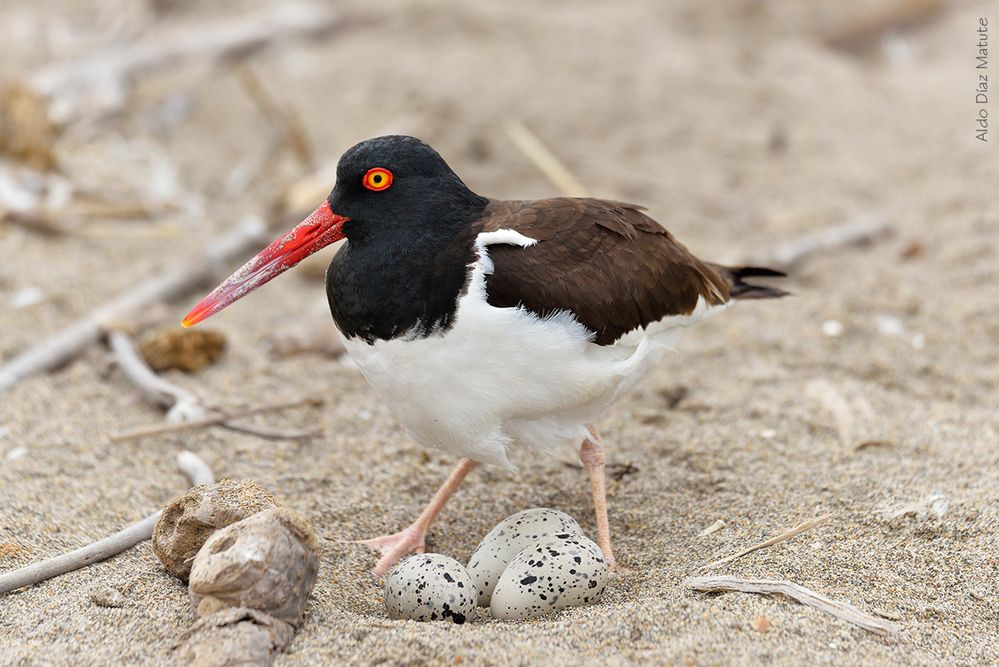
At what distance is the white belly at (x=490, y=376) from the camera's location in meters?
3.59

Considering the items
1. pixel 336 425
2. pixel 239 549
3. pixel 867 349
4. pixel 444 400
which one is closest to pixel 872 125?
pixel 867 349

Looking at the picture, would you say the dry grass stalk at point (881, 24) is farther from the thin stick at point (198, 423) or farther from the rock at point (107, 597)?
the rock at point (107, 597)

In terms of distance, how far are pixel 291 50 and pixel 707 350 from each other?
520 cm

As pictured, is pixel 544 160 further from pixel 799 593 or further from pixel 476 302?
pixel 799 593

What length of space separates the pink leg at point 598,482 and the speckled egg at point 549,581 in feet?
1.31

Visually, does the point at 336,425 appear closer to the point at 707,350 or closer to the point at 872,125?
the point at 707,350

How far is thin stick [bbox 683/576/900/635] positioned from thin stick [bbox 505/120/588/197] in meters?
4.16

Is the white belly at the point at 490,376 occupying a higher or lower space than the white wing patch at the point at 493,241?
lower

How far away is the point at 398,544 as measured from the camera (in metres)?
4.14

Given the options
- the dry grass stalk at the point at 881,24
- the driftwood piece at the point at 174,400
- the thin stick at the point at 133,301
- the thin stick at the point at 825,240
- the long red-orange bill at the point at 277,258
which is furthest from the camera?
the dry grass stalk at the point at 881,24

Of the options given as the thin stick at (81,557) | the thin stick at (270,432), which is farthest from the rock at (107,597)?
the thin stick at (270,432)

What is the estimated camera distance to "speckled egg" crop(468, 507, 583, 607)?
3.72 m

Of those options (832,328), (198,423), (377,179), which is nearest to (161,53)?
(198,423)

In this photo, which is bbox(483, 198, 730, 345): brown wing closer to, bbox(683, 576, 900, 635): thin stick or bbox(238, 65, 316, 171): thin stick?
bbox(683, 576, 900, 635): thin stick
